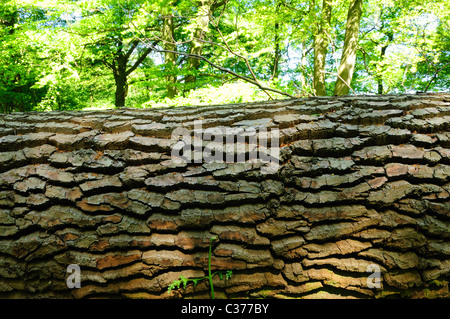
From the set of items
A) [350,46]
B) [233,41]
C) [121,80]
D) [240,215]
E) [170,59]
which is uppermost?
[121,80]

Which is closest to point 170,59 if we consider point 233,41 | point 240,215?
point 233,41

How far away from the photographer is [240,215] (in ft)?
4.84

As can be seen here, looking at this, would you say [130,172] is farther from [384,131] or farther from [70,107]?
[70,107]

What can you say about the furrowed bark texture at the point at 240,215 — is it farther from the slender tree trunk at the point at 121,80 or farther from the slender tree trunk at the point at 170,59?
the slender tree trunk at the point at 121,80

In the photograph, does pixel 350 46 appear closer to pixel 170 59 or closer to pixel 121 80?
pixel 170 59

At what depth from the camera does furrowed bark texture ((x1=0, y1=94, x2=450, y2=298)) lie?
53.9 inches

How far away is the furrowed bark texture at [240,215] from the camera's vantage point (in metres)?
1.37

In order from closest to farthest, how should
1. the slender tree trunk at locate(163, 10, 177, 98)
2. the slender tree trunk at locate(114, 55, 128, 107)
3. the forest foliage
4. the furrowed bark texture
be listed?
the furrowed bark texture
the forest foliage
the slender tree trunk at locate(163, 10, 177, 98)
the slender tree trunk at locate(114, 55, 128, 107)

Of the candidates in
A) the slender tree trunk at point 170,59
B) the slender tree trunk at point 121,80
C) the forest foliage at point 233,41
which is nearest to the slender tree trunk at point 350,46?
the forest foliage at point 233,41

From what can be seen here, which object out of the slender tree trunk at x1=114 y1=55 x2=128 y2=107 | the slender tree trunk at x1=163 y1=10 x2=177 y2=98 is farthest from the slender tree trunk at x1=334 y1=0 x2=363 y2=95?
A: the slender tree trunk at x1=114 y1=55 x2=128 y2=107

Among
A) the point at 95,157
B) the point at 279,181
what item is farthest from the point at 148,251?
the point at 279,181

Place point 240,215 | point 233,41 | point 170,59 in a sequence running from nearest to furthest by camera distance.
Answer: point 240,215
point 170,59
point 233,41

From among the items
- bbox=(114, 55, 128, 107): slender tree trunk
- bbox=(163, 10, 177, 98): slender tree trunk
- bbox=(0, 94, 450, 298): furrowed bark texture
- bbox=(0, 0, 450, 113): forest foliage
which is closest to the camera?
bbox=(0, 94, 450, 298): furrowed bark texture

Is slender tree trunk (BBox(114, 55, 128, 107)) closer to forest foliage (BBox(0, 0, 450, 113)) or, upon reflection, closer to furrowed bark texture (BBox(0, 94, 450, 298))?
forest foliage (BBox(0, 0, 450, 113))
